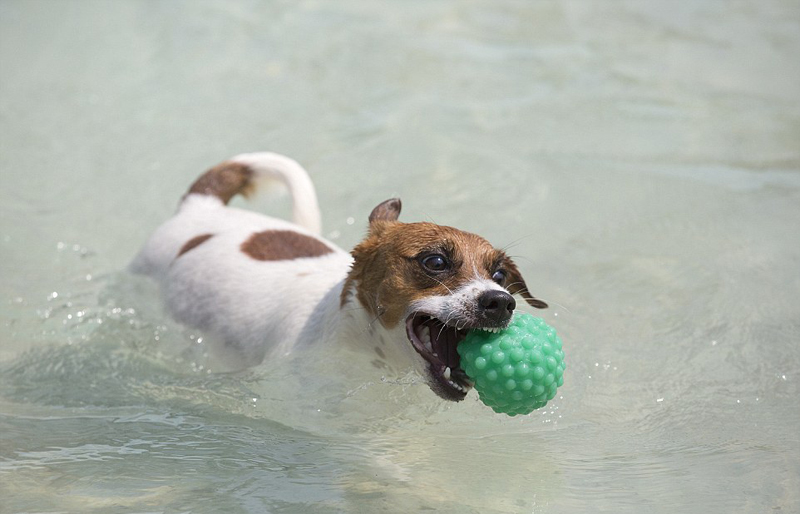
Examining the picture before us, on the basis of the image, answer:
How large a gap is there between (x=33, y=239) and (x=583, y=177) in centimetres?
413

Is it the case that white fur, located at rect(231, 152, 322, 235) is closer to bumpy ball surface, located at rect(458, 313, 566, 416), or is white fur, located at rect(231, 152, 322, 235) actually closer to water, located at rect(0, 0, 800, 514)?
water, located at rect(0, 0, 800, 514)

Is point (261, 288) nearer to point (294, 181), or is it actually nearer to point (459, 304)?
point (294, 181)

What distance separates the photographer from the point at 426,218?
23.2ft

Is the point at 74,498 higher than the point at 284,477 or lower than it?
higher

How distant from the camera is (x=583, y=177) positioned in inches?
302

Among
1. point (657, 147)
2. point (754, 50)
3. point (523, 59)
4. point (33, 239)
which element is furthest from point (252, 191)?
point (754, 50)

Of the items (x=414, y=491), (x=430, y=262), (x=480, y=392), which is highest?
(x=430, y=262)

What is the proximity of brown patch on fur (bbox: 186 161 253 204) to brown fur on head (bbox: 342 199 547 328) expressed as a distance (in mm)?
2049

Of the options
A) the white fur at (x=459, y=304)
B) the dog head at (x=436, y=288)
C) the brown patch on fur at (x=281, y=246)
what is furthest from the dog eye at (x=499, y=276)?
the brown patch on fur at (x=281, y=246)

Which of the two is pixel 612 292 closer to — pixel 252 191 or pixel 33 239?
pixel 252 191

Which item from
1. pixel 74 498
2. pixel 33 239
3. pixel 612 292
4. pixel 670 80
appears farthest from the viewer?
pixel 670 80

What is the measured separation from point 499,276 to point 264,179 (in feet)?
8.19

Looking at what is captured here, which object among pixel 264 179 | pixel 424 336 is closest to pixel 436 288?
pixel 424 336

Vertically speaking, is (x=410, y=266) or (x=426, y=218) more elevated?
(x=410, y=266)
